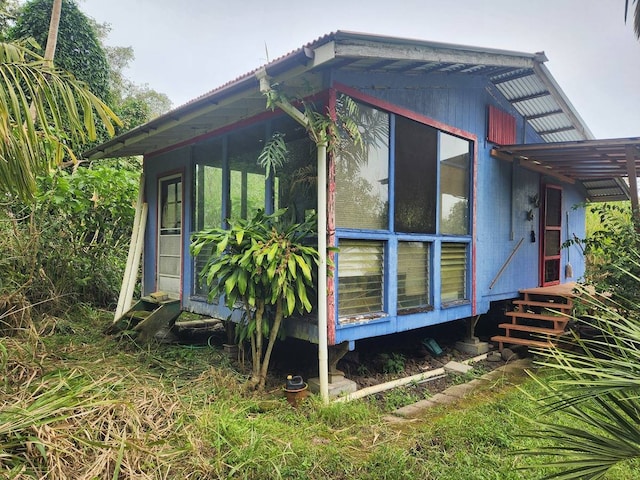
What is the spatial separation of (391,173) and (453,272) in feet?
5.88

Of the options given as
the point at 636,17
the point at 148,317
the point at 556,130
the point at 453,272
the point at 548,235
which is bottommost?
the point at 148,317

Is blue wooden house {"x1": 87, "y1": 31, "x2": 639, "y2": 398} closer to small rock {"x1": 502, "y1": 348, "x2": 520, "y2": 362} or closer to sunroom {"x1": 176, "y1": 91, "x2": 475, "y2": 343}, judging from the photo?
sunroom {"x1": 176, "y1": 91, "x2": 475, "y2": 343}

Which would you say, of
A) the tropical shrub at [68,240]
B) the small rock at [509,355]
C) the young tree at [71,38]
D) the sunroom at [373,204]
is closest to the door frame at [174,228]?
the sunroom at [373,204]

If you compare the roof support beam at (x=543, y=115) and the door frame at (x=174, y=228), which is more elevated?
the roof support beam at (x=543, y=115)

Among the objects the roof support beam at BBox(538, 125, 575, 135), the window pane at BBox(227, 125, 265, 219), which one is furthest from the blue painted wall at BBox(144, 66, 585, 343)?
the window pane at BBox(227, 125, 265, 219)

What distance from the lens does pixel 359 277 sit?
4.32m

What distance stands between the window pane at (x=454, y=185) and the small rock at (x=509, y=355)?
1.72 metres

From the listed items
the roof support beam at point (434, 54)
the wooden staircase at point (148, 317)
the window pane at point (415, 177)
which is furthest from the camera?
the wooden staircase at point (148, 317)

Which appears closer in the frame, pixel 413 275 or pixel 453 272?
pixel 413 275

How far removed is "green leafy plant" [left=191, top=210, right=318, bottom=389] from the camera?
3742 millimetres

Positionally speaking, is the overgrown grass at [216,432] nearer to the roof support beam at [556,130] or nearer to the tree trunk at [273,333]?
the tree trunk at [273,333]

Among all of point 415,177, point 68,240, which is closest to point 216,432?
point 415,177

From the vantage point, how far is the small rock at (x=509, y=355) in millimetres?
5699

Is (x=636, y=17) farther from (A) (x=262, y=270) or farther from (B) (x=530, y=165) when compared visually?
(A) (x=262, y=270)
